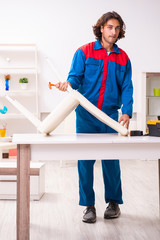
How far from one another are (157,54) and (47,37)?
184cm

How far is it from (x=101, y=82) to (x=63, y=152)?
31.1 inches

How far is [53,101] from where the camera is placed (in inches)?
227

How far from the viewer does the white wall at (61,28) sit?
571cm

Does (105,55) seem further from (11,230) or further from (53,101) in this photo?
(53,101)

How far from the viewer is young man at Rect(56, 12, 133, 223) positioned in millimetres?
2271

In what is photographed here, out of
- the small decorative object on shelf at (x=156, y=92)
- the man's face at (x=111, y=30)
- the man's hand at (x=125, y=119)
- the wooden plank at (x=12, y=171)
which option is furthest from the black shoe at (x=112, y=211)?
the small decorative object on shelf at (x=156, y=92)

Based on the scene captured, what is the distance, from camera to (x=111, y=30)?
2.26 meters

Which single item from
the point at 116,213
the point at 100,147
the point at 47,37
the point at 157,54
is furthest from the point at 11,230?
the point at 157,54

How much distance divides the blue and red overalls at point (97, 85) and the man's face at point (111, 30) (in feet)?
0.23

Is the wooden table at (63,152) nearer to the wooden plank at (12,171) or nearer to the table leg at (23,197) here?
the table leg at (23,197)

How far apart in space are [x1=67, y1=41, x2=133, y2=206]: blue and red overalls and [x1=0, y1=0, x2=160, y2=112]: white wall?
135 inches

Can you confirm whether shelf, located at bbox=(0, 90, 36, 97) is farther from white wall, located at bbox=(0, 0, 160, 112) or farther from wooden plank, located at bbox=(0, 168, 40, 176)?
wooden plank, located at bbox=(0, 168, 40, 176)

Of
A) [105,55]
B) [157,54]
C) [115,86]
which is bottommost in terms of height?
[115,86]

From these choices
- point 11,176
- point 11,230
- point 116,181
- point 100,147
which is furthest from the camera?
point 11,176
